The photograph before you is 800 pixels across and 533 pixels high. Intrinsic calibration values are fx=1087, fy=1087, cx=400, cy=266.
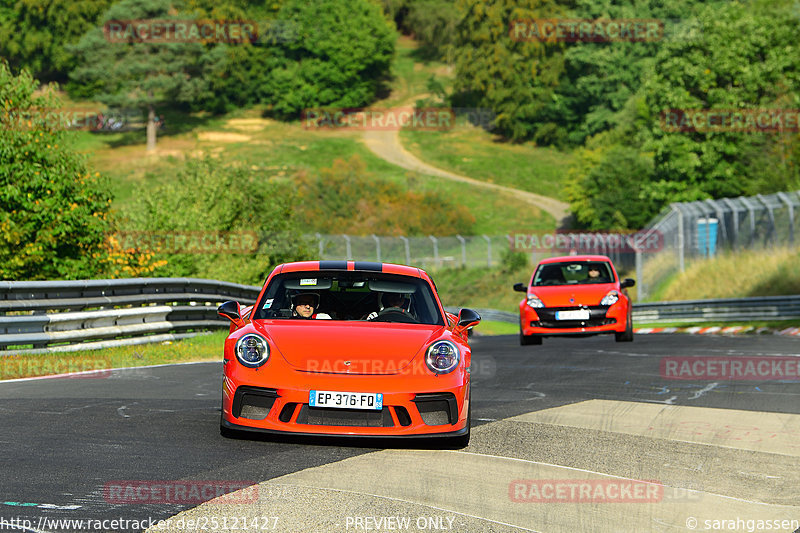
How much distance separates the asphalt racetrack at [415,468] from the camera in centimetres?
579

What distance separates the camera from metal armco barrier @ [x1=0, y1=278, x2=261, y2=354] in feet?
47.3

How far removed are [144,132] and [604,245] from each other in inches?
2649

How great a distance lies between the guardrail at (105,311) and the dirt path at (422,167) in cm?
6192

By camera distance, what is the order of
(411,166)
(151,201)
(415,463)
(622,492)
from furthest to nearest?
(411,166)
(151,201)
(415,463)
(622,492)

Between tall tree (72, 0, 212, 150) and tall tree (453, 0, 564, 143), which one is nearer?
tall tree (72, 0, 212, 150)

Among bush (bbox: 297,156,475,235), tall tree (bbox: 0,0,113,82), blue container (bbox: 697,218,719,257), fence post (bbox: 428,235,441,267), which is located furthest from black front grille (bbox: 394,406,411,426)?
tall tree (bbox: 0,0,113,82)

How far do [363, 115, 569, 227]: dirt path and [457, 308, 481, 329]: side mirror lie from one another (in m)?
72.7

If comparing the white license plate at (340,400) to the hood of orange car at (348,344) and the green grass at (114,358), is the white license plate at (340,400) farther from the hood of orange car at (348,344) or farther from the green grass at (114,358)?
the green grass at (114,358)

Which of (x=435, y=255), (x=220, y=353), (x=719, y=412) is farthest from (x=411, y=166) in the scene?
(x=719, y=412)

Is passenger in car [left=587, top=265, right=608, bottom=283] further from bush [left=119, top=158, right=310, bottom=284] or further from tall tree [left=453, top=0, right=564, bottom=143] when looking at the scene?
tall tree [left=453, top=0, right=564, bottom=143]

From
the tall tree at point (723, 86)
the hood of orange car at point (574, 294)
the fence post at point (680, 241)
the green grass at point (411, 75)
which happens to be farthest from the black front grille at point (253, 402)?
the green grass at point (411, 75)

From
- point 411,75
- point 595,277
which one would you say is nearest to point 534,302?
point 595,277

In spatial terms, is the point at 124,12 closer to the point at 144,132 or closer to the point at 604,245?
the point at 144,132

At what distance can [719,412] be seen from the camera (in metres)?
10.7
